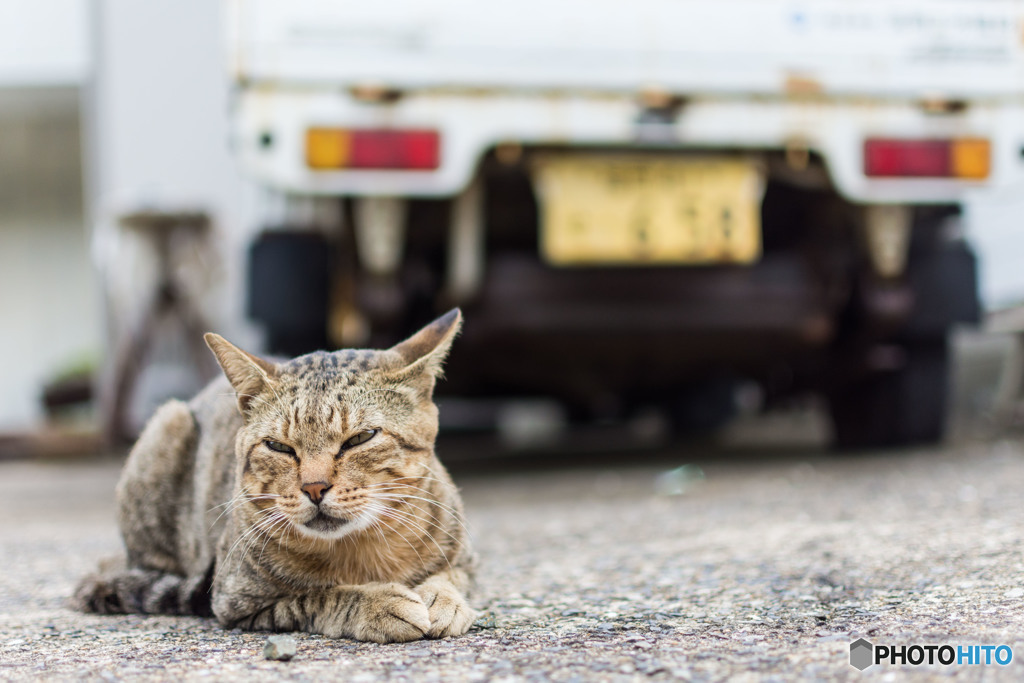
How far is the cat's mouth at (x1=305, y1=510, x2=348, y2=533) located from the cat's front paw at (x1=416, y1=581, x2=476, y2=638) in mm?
220

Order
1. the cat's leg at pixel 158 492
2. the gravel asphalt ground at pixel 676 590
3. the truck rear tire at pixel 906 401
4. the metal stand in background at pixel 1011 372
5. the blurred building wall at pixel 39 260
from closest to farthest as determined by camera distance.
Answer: the gravel asphalt ground at pixel 676 590 → the cat's leg at pixel 158 492 → the truck rear tire at pixel 906 401 → the metal stand in background at pixel 1011 372 → the blurred building wall at pixel 39 260

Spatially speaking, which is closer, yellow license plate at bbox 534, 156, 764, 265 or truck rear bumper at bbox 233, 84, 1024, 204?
truck rear bumper at bbox 233, 84, 1024, 204

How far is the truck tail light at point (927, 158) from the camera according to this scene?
3434 millimetres

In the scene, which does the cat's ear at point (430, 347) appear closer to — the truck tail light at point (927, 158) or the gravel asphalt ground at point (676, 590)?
the gravel asphalt ground at point (676, 590)

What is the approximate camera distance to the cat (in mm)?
1729

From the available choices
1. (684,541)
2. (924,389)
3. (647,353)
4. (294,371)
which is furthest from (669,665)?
(924,389)

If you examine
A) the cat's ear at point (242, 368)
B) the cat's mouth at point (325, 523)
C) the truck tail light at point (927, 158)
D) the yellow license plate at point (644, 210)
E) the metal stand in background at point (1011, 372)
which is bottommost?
the metal stand in background at point (1011, 372)

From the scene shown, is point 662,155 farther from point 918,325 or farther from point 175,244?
point 175,244

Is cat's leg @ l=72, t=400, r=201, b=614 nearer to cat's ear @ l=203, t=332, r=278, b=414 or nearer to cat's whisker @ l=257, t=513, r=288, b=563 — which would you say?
cat's whisker @ l=257, t=513, r=288, b=563

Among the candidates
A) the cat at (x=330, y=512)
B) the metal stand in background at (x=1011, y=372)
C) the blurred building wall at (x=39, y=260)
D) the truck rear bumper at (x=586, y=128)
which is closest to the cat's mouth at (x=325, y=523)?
the cat at (x=330, y=512)

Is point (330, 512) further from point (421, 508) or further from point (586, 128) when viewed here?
point (586, 128)

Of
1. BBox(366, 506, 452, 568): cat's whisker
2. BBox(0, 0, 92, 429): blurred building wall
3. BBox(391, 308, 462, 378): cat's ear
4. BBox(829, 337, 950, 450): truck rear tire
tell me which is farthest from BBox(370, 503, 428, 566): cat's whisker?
BBox(0, 0, 92, 429): blurred building wall

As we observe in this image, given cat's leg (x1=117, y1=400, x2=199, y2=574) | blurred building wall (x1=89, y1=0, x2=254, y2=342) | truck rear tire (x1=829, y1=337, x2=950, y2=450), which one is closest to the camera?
cat's leg (x1=117, y1=400, x2=199, y2=574)

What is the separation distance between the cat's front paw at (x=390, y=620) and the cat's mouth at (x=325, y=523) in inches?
5.7
